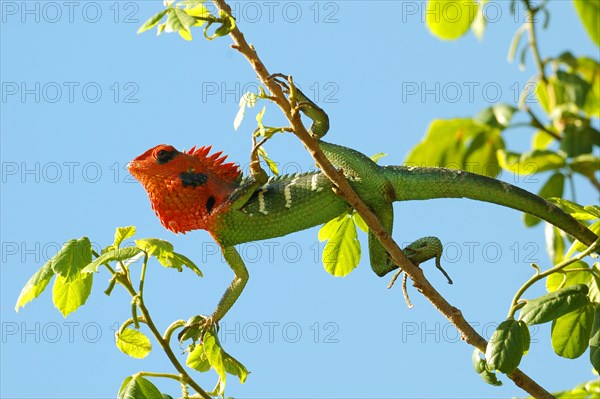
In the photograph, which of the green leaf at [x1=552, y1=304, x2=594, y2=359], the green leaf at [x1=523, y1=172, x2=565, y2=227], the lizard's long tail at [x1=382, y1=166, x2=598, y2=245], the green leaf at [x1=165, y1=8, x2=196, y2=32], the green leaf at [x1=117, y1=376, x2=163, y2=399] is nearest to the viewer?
the green leaf at [x1=165, y1=8, x2=196, y2=32]

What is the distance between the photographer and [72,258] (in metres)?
4.15

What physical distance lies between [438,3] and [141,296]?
1700 mm

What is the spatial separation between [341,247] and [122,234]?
1309 millimetres

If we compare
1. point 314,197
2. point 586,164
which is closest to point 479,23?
point 586,164

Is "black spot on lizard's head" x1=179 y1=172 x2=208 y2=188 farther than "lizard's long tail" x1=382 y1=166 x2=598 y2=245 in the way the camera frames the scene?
Yes

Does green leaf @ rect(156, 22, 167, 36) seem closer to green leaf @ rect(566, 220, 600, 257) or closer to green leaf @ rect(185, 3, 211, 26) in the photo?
green leaf @ rect(185, 3, 211, 26)

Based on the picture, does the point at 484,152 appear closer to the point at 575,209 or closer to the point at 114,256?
the point at 575,209

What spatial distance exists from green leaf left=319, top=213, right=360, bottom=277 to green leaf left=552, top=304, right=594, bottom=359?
48.7 inches

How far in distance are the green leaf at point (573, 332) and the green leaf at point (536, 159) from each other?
0.63 m

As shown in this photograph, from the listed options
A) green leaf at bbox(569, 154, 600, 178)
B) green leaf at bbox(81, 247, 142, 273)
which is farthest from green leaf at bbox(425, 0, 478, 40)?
green leaf at bbox(81, 247, 142, 273)

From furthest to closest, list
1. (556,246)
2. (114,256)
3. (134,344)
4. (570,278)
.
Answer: (556,246), (570,278), (134,344), (114,256)

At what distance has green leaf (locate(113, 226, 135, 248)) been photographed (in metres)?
4.51

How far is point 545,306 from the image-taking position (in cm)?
420

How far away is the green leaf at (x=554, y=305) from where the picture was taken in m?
4.19
